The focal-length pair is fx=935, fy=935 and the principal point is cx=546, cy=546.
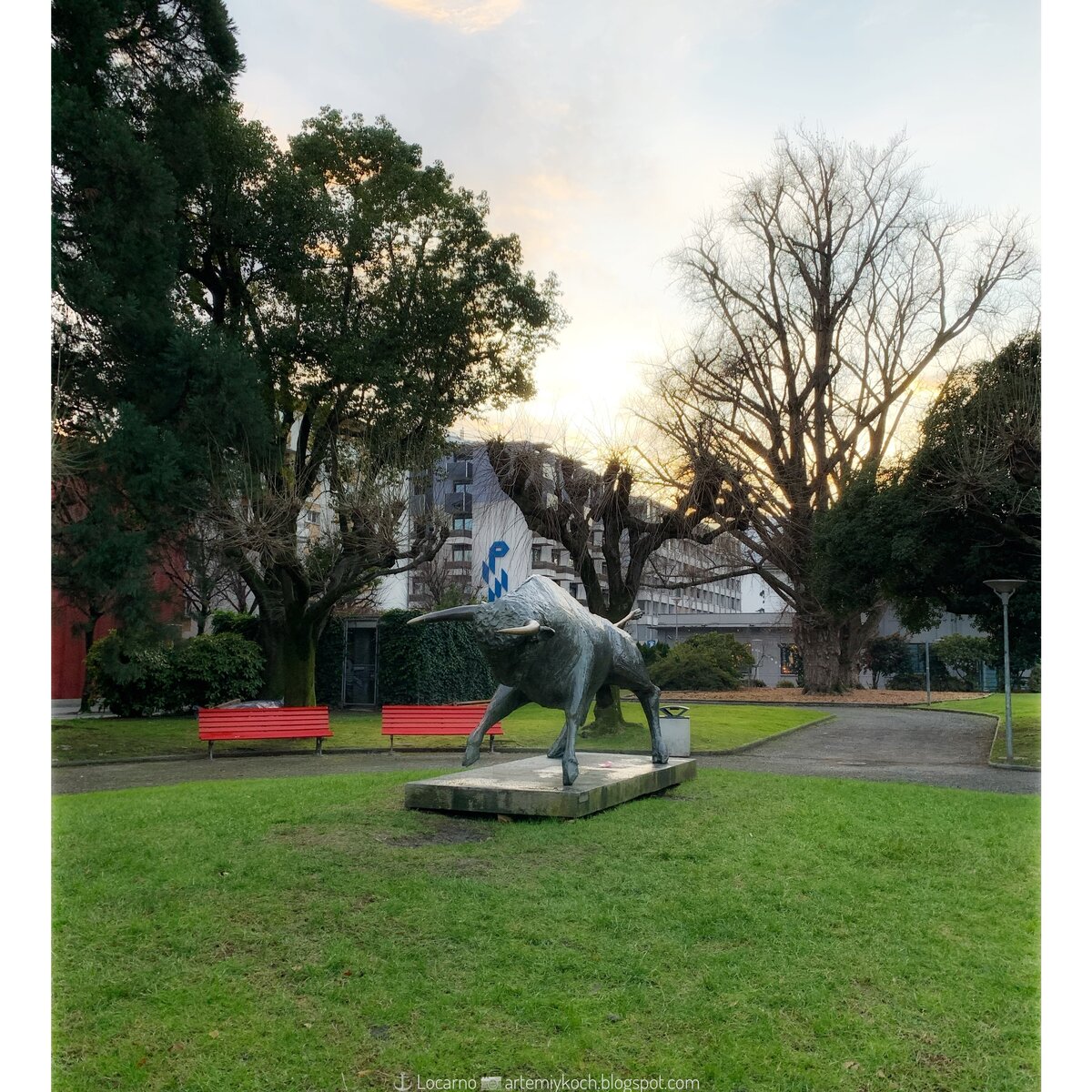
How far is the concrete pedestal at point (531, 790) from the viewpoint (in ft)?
23.3

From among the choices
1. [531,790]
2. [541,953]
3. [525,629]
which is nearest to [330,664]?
[531,790]

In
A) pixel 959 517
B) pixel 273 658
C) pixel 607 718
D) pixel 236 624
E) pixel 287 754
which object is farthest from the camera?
pixel 236 624

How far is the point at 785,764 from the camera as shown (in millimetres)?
12914

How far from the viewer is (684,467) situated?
19.8 meters

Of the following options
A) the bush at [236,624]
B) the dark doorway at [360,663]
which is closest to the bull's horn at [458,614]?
the dark doorway at [360,663]

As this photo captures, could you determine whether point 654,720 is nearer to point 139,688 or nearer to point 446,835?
point 446,835

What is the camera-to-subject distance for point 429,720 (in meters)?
13.6

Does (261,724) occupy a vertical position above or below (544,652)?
below

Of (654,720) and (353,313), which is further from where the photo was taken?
(353,313)

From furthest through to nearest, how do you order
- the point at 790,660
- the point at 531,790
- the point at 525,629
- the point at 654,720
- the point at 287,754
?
the point at 790,660 < the point at 287,754 < the point at 654,720 < the point at 531,790 < the point at 525,629

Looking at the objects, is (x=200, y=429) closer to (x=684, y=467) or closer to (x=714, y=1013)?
(x=684, y=467)

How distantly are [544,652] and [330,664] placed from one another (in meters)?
17.0

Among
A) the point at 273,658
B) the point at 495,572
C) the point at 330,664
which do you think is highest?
the point at 495,572

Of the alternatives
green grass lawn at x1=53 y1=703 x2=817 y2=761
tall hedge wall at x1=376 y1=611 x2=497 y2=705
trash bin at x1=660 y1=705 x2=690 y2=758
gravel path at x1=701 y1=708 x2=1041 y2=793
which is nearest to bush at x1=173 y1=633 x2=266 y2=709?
green grass lawn at x1=53 y1=703 x2=817 y2=761
